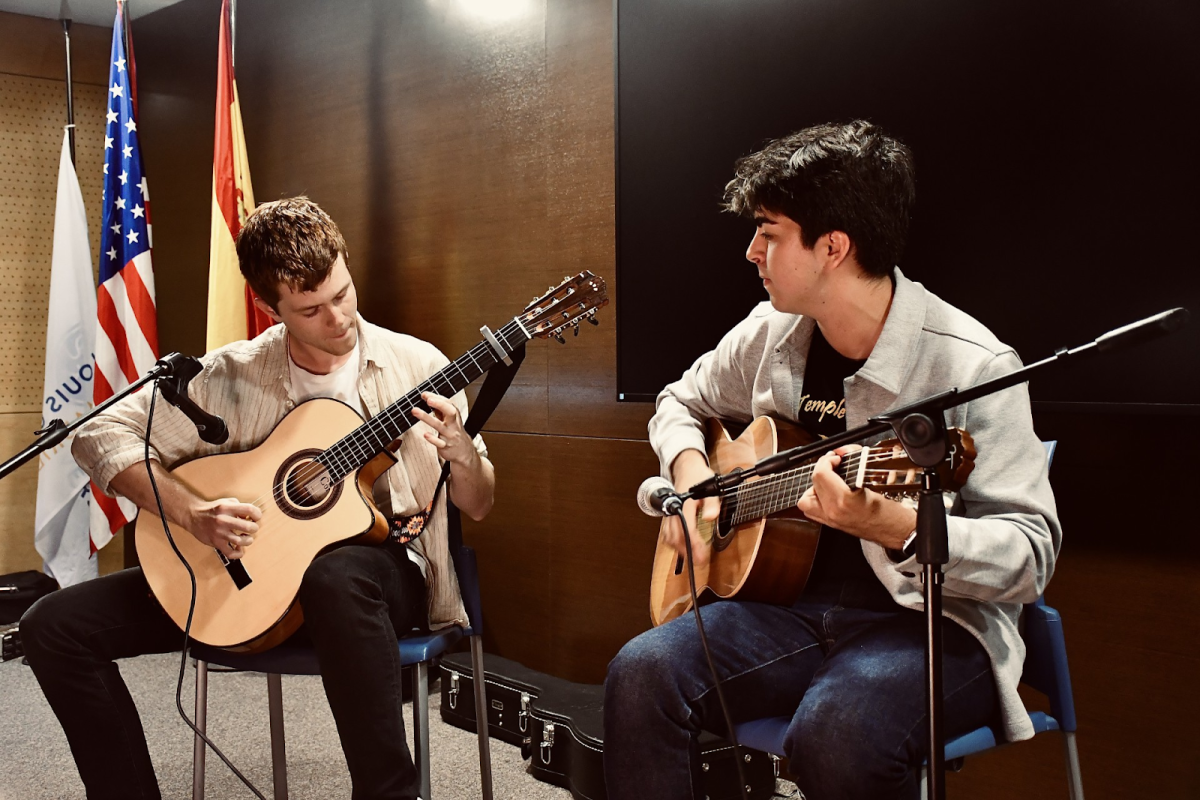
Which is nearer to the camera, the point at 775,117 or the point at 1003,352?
the point at 1003,352

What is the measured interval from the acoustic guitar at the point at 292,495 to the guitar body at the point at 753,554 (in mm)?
467

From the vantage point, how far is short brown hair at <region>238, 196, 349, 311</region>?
2031 mm

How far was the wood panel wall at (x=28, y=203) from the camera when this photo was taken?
4410 millimetres

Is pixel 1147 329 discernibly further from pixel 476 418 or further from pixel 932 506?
pixel 476 418

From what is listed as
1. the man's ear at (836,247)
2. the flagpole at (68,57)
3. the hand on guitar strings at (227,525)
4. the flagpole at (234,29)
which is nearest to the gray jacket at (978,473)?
the man's ear at (836,247)

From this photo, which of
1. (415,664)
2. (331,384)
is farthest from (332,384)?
(415,664)

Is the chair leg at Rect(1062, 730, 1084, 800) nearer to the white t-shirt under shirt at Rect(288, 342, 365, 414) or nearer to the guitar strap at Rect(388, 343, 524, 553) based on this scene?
the guitar strap at Rect(388, 343, 524, 553)

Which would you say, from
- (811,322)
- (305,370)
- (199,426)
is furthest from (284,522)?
(811,322)

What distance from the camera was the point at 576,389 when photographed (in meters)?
2.94

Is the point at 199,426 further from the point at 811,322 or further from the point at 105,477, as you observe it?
the point at 811,322

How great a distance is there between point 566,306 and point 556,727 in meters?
1.15

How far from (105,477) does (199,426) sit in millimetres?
360

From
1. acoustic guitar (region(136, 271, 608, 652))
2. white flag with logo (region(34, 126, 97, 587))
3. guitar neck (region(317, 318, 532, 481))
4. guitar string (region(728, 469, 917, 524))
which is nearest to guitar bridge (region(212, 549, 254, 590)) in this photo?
acoustic guitar (region(136, 271, 608, 652))

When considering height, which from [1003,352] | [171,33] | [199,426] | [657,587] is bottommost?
[657,587]
